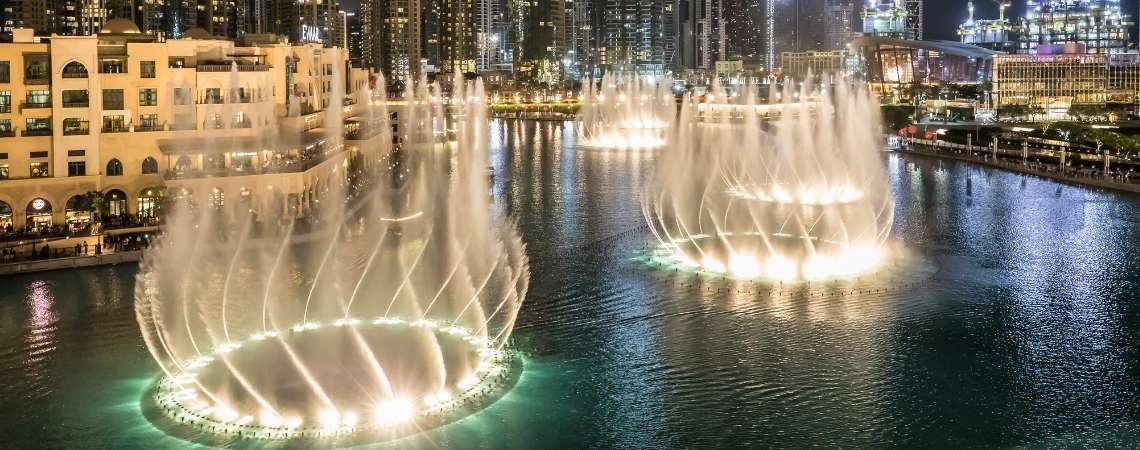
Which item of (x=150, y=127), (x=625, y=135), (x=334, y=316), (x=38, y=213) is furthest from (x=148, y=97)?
→ (x=625, y=135)

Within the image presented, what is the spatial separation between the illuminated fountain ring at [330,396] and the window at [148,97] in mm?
18446

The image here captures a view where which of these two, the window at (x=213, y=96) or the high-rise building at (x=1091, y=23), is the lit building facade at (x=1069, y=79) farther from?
the window at (x=213, y=96)

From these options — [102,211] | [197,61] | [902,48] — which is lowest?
[102,211]

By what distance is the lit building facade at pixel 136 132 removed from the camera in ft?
118

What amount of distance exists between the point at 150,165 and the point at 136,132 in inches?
46.2

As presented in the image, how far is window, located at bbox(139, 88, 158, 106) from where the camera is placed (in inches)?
1517

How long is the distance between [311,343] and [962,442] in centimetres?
A: 1223

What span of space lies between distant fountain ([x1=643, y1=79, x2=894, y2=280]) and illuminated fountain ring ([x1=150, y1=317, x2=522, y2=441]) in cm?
987

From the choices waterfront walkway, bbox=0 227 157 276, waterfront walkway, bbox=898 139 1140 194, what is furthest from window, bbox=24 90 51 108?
→ waterfront walkway, bbox=898 139 1140 194

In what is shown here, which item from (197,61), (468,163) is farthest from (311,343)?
(468,163)

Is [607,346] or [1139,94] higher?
[1139,94]

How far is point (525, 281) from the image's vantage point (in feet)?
94.2

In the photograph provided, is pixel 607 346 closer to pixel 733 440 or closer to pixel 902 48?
pixel 733 440

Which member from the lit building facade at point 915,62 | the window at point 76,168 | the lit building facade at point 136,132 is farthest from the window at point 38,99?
the lit building facade at point 915,62
